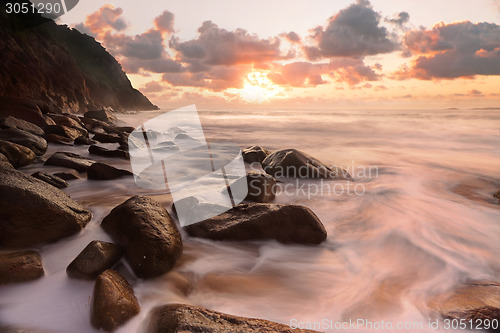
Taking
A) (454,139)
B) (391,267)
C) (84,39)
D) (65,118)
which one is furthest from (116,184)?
(84,39)

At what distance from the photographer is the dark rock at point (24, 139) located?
594cm

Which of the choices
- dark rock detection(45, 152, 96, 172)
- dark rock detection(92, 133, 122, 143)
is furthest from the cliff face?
dark rock detection(45, 152, 96, 172)

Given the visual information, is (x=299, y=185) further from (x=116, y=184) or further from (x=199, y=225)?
(x=116, y=184)

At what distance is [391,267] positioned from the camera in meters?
2.77

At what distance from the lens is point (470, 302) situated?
7.14 ft

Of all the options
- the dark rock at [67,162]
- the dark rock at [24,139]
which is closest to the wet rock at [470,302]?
the dark rock at [67,162]

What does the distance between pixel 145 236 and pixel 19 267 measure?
0.88 meters

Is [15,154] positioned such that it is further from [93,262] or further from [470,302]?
[470,302]

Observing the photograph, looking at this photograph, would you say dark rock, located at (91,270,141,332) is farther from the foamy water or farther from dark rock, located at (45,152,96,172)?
dark rock, located at (45,152,96,172)

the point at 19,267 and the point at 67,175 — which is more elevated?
the point at 67,175

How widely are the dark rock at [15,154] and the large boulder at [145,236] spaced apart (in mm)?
3665

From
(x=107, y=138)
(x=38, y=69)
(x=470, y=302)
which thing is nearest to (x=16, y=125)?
(x=107, y=138)

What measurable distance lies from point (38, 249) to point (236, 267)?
173cm

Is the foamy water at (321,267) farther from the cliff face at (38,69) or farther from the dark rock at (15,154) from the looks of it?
the cliff face at (38,69)
